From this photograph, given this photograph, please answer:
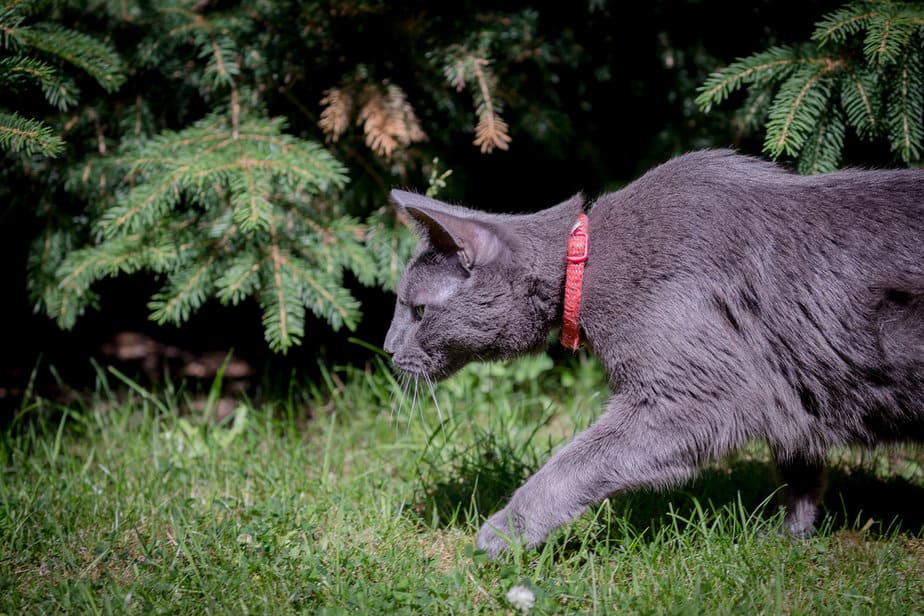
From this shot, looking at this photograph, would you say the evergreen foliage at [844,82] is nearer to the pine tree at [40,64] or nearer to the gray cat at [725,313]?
the gray cat at [725,313]

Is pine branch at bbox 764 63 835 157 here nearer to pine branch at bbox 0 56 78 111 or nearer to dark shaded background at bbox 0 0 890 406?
dark shaded background at bbox 0 0 890 406

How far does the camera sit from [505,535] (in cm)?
213

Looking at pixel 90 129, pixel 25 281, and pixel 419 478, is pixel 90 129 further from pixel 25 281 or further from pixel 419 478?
pixel 419 478

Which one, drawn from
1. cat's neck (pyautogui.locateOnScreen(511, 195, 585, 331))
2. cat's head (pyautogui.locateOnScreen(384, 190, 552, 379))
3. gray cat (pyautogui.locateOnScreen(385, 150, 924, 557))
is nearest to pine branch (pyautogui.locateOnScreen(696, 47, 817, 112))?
gray cat (pyautogui.locateOnScreen(385, 150, 924, 557))

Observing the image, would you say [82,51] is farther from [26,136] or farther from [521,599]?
[521,599]

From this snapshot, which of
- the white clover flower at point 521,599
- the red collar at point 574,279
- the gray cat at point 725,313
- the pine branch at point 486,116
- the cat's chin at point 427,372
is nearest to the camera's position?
the white clover flower at point 521,599

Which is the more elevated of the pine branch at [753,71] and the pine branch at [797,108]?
the pine branch at [753,71]

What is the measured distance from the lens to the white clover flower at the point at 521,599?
1.90m

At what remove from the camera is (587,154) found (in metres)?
3.57

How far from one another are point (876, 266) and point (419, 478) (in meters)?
1.59

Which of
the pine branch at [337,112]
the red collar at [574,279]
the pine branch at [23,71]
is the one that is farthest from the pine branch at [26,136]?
the red collar at [574,279]

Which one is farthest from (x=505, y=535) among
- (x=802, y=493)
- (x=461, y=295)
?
(x=802, y=493)

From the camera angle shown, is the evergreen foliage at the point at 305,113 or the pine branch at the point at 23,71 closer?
the pine branch at the point at 23,71

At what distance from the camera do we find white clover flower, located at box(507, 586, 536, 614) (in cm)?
190
